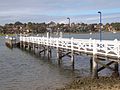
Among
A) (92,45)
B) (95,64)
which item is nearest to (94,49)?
(95,64)

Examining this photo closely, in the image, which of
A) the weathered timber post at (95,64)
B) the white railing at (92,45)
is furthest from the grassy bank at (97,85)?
the weathered timber post at (95,64)

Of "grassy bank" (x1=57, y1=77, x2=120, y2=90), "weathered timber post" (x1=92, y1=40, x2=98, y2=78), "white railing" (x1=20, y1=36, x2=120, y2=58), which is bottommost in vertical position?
"grassy bank" (x1=57, y1=77, x2=120, y2=90)

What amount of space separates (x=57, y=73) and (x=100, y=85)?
9866mm

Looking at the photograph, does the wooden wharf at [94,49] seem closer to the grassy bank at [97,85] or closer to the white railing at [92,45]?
the white railing at [92,45]

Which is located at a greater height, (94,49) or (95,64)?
(94,49)

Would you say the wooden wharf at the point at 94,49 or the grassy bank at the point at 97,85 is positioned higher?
the wooden wharf at the point at 94,49

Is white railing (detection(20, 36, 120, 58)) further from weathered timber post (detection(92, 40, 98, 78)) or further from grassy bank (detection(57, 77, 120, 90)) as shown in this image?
grassy bank (detection(57, 77, 120, 90))

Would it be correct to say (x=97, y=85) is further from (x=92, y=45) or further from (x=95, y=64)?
(x=92, y=45)

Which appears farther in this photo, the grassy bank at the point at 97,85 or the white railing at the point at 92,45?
the white railing at the point at 92,45

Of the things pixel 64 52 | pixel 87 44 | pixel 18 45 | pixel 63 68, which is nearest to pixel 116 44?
pixel 87 44

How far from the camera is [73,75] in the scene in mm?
Result: 29047

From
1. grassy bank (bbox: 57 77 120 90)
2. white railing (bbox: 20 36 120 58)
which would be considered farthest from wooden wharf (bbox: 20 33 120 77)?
Result: grassy bank (bbox: 57 77 120 90)

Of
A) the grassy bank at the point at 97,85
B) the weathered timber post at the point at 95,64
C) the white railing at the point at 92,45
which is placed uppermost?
the white railing at the point at 92,45

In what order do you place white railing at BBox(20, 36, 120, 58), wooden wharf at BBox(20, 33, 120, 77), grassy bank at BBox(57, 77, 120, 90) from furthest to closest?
wooden wharf at BBox(20, 33, 120, 77), white railing at BBox(20, 36, 120, 58), grassy bank at BBox(57, 77, 120, 90)
